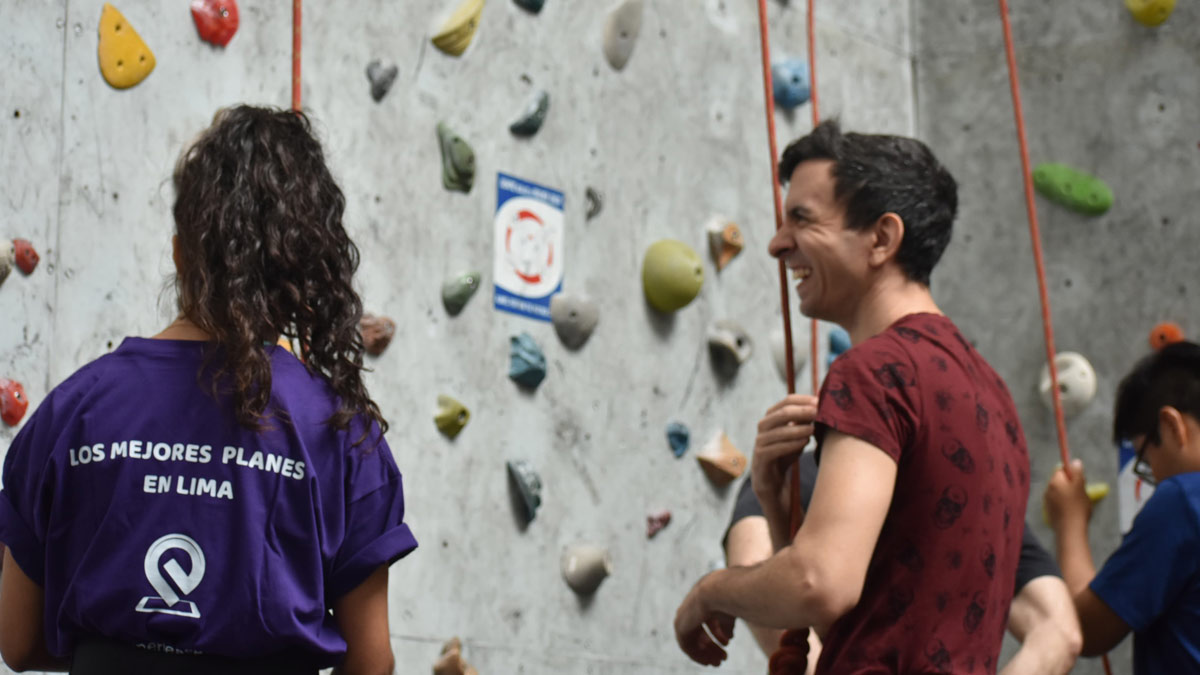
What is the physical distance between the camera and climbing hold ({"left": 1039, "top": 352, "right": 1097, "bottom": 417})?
3.89m

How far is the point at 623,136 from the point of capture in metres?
3.50

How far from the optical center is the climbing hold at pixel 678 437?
11.5ft

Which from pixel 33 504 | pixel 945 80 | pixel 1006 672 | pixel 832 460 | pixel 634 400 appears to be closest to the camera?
pixel 33 504

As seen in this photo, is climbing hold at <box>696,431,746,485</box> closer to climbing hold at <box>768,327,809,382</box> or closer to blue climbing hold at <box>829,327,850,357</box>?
climbing hold at <box>768,327,809,382</box>

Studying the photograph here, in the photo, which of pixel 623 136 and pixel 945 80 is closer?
pixel 623 136

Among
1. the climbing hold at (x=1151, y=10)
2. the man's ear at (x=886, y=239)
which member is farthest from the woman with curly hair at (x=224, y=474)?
the climbing hold at (x=1151, y=10)

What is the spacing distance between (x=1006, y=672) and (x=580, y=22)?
1.82m

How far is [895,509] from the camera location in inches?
64.2

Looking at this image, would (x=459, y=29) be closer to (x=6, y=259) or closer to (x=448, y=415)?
(x=448, y=415)

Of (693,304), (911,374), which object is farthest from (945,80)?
(911,374)

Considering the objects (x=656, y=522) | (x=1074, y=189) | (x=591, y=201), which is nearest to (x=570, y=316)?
(x=591, y=201)

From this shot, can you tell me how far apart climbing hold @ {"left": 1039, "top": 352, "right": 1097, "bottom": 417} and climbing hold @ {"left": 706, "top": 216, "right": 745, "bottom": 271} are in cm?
93

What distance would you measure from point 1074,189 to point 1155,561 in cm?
198

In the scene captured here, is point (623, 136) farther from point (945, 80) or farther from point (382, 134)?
point (945, 80)
